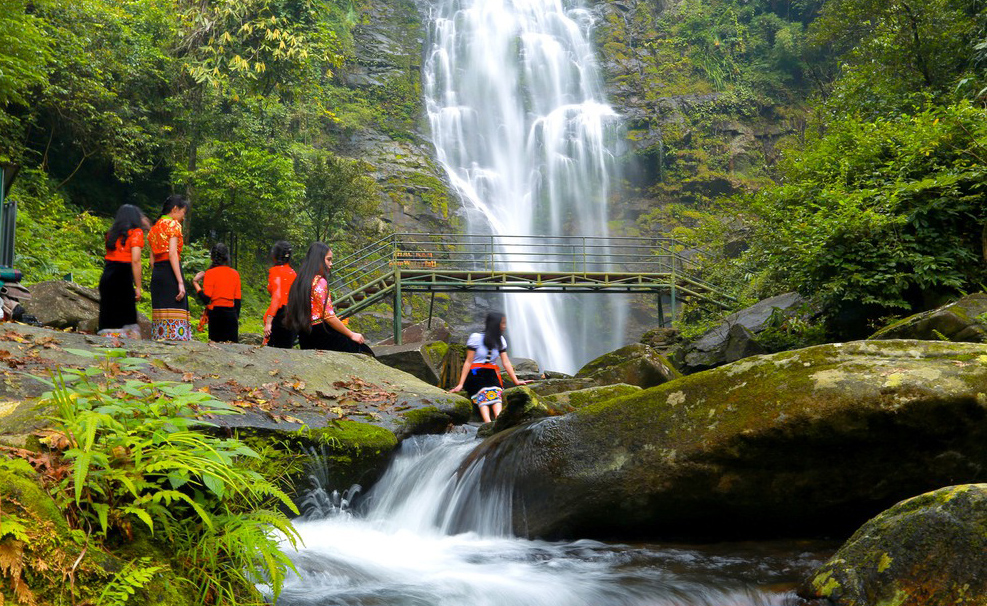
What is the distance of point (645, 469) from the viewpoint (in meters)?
4.97

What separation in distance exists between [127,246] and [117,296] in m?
0.50

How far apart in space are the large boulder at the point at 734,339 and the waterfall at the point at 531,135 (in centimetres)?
1515

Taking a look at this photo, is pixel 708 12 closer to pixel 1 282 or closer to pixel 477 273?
pixel 477 273

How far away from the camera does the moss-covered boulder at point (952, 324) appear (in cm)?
702

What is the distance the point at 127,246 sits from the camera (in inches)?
268

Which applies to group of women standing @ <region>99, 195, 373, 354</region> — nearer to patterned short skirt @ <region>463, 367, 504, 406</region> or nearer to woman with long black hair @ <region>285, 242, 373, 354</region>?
woman with long black hair @ <region>285, 242, 373, 354</region>

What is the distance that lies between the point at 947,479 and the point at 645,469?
6.11 ft

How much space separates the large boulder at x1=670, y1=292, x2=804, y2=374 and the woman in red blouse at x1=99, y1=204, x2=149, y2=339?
8.75 metres

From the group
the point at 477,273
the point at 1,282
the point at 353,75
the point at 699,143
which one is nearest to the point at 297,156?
the point at 477,273

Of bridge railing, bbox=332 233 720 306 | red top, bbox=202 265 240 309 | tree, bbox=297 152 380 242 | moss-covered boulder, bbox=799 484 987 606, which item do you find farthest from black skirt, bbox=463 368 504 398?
tree, bbox=297 152 380 242

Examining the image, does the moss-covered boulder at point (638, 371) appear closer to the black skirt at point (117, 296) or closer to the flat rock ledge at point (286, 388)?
the flat rock ledge at point (286, 388)

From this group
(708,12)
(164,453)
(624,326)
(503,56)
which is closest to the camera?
(164,453)

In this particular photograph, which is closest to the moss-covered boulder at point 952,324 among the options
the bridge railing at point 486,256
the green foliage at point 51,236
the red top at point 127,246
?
the red top at point 127,246

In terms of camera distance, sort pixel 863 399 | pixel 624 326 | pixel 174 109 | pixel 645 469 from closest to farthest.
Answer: pixel 863 399 → pixel 645 469 → pixel 174 109 → pixel 624 326
